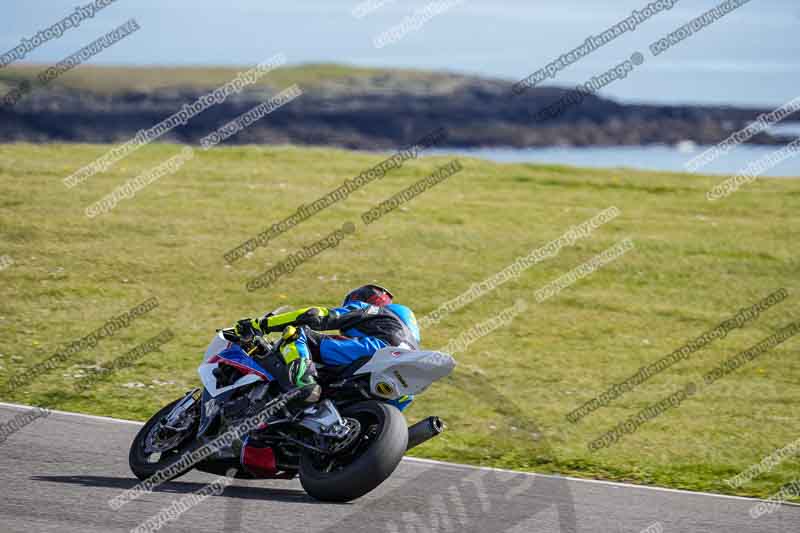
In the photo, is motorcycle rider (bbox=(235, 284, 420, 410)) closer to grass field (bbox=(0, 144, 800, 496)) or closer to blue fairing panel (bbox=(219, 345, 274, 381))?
blue fairing panel (bbox=(219, 345, 274, 381))

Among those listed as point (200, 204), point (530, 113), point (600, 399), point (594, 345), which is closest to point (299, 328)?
point (600, 399)

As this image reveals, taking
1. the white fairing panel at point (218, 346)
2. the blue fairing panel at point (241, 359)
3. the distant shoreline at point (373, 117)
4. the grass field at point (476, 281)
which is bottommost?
the distant shoreline at point (373, 117)

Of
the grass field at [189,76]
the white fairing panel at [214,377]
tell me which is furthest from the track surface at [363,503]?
the grass field at [189,76]

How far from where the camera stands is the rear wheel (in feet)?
24.0

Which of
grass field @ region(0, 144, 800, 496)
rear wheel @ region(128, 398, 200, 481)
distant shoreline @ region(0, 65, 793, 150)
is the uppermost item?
rear wheel @ region(128, 398, 200, 481)

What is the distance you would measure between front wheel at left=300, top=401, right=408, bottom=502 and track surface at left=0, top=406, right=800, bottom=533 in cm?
15

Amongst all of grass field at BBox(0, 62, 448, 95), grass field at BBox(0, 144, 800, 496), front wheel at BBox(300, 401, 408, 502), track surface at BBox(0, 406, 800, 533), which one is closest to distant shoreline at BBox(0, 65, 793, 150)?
grass field at BBox(0, 62, 448, 95)

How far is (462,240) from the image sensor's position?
18.1m

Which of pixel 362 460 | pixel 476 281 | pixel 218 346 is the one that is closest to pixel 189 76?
pixel 476 281

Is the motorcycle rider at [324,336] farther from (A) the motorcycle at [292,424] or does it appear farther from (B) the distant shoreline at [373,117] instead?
(B) the distant shoreline at [373,117]

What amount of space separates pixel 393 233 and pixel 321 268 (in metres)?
2.26

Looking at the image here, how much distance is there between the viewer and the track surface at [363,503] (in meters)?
6.44

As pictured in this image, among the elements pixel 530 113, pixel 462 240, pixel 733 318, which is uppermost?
pixel 462 240

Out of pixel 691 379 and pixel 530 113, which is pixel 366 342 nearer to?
pixel 691 379
